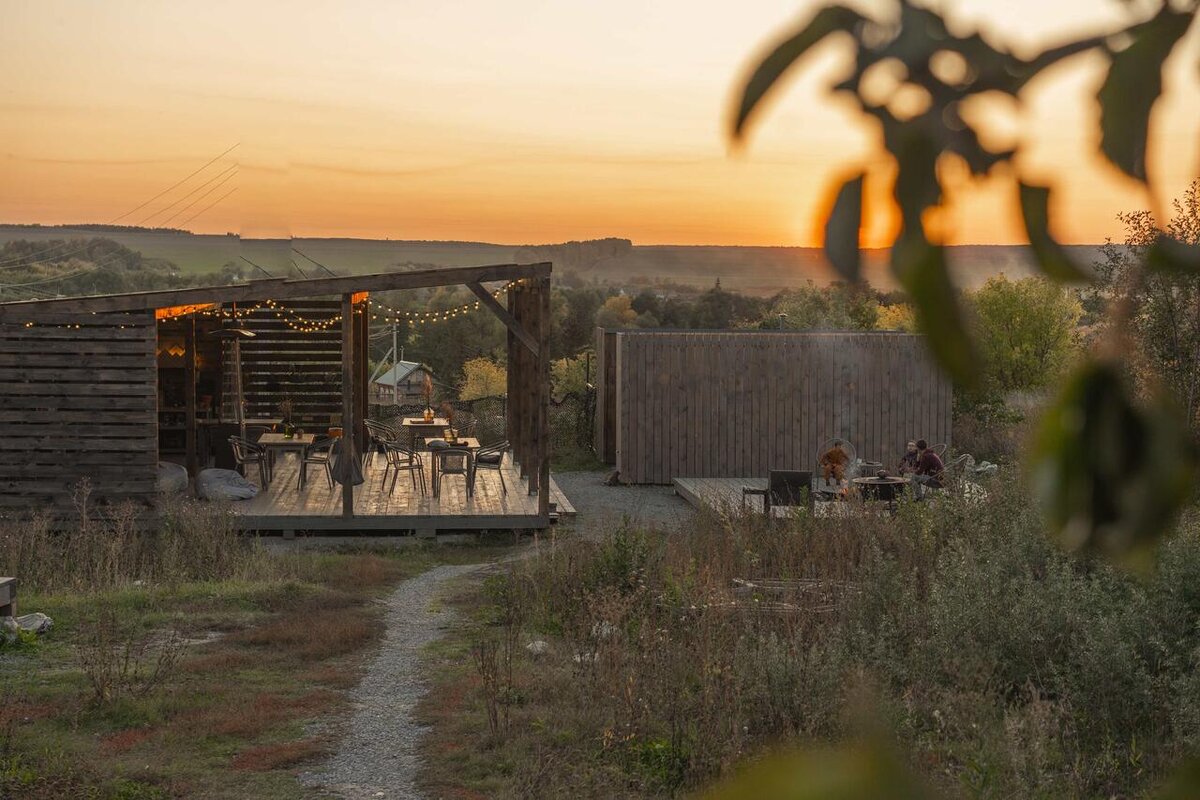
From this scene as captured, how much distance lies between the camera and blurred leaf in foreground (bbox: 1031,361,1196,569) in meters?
0.39

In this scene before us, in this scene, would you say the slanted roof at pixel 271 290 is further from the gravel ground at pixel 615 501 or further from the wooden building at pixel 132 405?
the gravel ground at pixel 615 501

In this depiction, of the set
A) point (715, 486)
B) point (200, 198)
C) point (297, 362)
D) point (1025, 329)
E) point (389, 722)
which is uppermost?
point (200, 198)

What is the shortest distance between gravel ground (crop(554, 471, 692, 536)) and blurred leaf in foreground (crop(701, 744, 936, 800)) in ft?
43.7

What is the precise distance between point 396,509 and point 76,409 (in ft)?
11.9

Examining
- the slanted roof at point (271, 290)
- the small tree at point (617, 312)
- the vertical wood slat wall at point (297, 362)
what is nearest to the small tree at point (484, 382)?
the vertical wood slat wall at point (297, 362)

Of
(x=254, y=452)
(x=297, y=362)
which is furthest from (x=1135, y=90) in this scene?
(x=297, y=362)

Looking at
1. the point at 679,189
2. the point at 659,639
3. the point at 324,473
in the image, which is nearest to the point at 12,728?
the point at 659,639

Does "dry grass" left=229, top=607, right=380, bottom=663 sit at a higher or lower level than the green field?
lower

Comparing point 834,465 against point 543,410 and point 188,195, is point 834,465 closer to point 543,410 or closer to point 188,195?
point 543,410

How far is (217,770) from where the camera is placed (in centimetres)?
620

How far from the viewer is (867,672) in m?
4.55

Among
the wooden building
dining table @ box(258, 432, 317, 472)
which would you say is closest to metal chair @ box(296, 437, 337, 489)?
dining table @ box(258, 432, 317, 472)

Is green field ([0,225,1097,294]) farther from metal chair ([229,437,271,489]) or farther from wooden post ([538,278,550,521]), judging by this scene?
wooden post ([538,278,550,521])

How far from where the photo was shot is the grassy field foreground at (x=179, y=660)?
6.16 m
